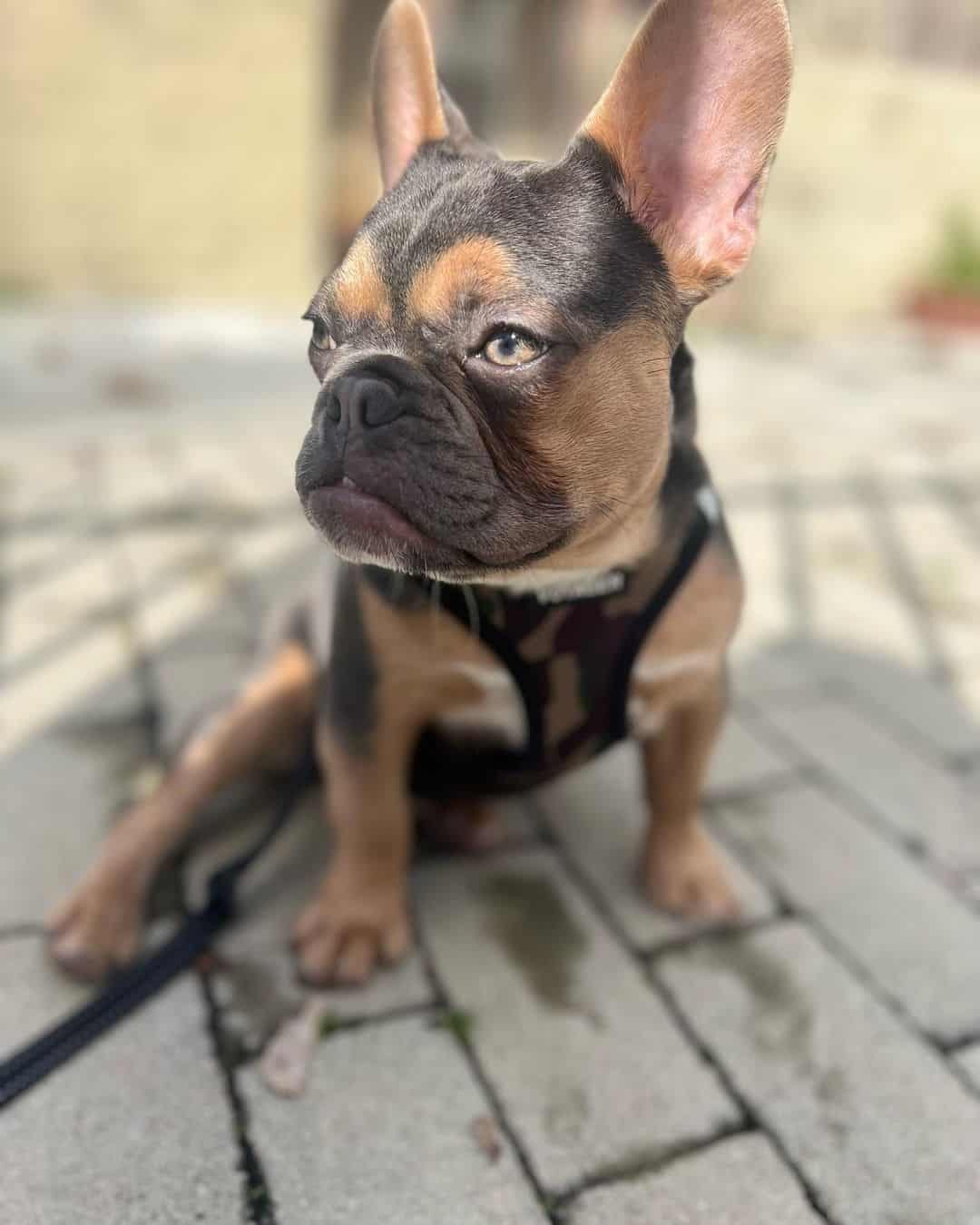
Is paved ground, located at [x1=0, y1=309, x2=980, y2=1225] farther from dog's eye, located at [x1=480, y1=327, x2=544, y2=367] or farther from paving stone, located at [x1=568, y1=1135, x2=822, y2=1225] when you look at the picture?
dog's eye, located at [x1=480, y1=327, x2=544, y2=367]

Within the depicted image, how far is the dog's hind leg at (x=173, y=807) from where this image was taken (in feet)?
7.71

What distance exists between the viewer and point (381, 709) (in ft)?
7.23

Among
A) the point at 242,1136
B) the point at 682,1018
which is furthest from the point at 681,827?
the point at 242,1136

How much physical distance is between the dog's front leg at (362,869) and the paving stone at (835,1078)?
0.67 meters

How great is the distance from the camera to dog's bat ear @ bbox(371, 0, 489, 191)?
1937mm

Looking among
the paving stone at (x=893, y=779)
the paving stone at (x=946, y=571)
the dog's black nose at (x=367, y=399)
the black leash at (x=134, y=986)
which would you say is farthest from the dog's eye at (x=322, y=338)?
the paving stone at (x=946, y=571)

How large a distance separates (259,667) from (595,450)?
4.59ft

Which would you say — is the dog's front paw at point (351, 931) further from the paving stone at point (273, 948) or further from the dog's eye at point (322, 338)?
the dog's eye at point (322, 338)

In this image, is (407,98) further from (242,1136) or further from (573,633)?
(242,1136)

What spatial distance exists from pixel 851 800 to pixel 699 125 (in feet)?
6.62

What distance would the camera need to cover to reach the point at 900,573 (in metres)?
4.67

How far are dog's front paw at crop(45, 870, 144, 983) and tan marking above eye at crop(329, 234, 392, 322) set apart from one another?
1.45 meters

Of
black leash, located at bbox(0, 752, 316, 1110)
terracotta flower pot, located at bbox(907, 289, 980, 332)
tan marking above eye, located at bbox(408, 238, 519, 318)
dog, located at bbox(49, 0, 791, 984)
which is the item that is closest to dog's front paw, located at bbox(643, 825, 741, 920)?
dog, located at bbox(49, 0, 791, 984)

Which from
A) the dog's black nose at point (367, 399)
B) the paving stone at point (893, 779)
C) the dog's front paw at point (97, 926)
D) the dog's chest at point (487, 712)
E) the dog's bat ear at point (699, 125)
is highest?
the dog's bat ear at point (699, 125)
